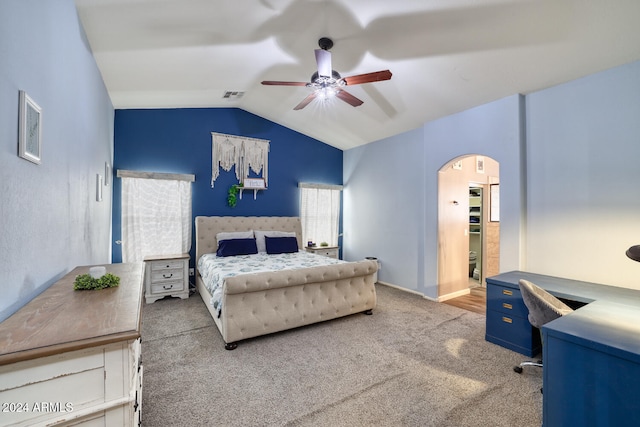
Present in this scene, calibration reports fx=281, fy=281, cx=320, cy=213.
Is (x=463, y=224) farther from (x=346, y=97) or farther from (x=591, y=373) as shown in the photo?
(x=591, y=373)

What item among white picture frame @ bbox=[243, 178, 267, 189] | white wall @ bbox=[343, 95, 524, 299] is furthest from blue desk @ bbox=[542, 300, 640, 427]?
white picture frame @ bbox=[243, 178, 267, 189]

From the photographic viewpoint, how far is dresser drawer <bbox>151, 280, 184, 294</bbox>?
167 inches

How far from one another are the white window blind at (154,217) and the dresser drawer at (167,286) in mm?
561

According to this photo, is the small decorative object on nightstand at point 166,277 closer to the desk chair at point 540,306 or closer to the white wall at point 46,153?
the white wall at point 46,153

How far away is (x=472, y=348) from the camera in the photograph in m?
2.85

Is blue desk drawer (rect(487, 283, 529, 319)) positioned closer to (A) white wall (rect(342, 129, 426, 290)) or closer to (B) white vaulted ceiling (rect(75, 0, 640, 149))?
(A) white wall (rect(342, 129, 426, 290))

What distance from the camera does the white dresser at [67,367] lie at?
0.89 m

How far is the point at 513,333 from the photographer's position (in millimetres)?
2826

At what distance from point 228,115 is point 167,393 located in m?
4.49

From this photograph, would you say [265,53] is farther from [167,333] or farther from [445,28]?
[167,333]

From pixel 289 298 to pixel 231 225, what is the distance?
96.7 inches

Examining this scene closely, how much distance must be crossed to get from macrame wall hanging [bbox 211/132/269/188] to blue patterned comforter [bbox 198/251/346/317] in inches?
62.7

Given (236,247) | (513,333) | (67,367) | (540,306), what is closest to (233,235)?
(236,247)

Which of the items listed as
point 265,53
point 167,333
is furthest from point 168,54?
point 167,333
